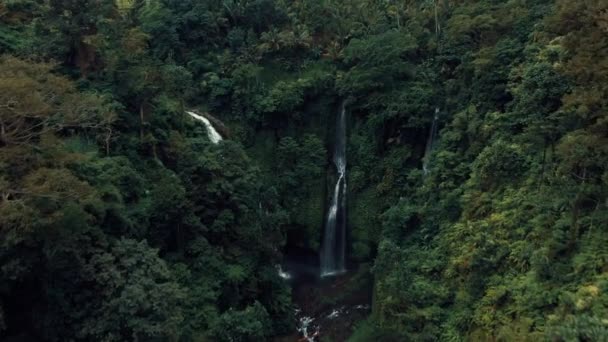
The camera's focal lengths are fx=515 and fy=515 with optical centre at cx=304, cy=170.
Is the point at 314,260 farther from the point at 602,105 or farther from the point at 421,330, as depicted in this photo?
the point at 602,105

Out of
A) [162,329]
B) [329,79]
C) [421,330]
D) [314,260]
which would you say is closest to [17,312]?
[162,329]

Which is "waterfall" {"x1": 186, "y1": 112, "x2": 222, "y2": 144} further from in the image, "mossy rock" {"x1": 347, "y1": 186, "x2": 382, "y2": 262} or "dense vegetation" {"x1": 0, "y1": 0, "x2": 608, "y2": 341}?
"mossy rock" {"x1": 347, "y1": 186, "x2": 382, "y2": 262}

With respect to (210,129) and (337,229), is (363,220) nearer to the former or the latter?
(337,229)

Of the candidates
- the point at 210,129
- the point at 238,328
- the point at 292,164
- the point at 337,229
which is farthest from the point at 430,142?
the point at 238,328

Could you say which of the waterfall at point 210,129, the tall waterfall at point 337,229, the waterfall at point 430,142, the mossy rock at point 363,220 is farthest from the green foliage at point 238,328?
the waterfall at point 430,142

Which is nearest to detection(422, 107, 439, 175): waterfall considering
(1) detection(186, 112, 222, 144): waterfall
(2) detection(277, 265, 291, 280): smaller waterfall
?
(2) detection(277, 265, 291, 280): smaller waterfall
